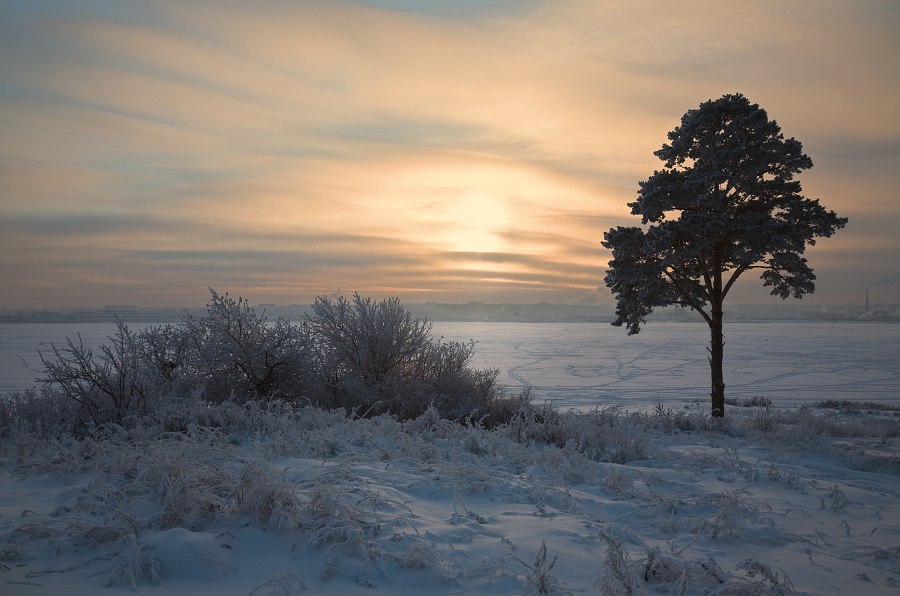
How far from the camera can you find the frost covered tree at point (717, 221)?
44.1 ft

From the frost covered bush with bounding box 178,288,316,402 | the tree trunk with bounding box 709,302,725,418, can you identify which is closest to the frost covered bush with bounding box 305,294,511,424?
the frost covered bush with bounding box 178,288,316,402

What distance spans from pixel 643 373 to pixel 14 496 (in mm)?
32039

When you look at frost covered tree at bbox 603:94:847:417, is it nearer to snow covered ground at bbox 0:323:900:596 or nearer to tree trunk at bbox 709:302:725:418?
tree trunk at bbox 709:302:725:418

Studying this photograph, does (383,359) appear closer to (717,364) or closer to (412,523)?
(412,523)

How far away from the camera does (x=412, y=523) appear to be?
4.16 meters

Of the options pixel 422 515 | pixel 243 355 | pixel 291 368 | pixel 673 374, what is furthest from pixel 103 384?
pixel 673 374

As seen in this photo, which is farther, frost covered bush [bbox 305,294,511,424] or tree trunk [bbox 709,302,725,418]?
tree trunk [bbox 709,302,725,418]

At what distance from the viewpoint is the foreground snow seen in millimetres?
3299

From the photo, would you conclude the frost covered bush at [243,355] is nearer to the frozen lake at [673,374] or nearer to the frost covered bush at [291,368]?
the frost covered bush at [291,368]

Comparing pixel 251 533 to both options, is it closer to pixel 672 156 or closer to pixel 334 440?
pixel 334 440

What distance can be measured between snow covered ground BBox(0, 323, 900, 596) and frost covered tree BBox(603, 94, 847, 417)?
6592mm

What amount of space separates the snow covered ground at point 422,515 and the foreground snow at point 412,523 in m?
0.02

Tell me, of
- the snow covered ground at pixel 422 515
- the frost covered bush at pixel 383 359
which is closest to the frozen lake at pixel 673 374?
the frost covered bush at pixel 383 359


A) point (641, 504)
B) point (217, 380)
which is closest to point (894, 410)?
point (641, 504)
